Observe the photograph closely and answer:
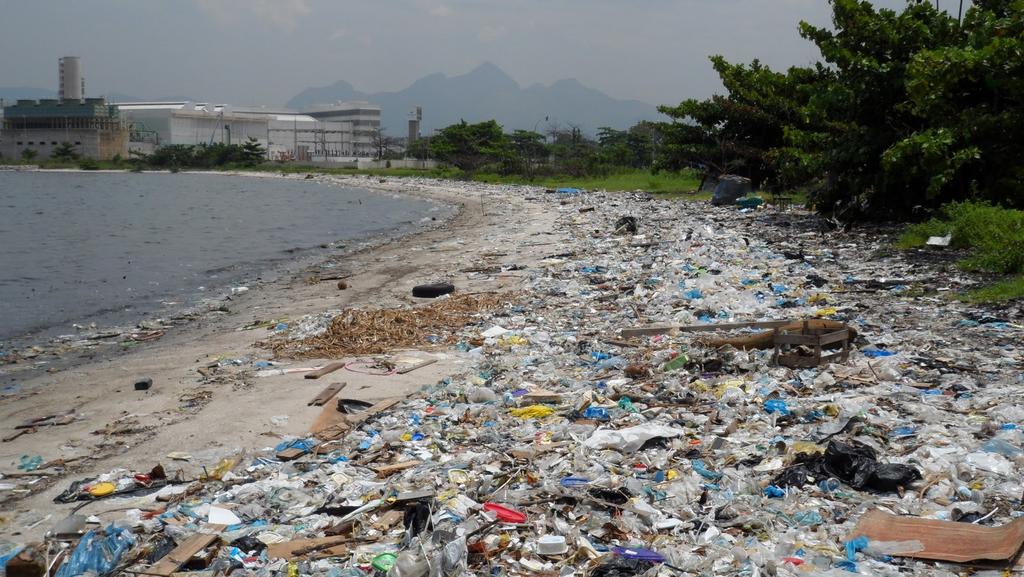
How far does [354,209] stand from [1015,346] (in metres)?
32.4

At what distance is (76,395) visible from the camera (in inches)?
319

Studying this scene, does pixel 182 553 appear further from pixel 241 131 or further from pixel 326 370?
pixel 241 131

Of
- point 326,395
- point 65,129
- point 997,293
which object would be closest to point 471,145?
point 997,293

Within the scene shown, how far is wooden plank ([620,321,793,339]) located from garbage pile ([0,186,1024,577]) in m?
0.02

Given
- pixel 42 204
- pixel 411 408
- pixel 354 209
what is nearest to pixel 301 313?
pixel 411 408

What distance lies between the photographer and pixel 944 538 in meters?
3.73

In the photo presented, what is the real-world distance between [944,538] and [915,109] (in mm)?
12356

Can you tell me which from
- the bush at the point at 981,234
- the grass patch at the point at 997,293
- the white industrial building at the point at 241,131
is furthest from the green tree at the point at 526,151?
the white industrial building at the point at 241,131

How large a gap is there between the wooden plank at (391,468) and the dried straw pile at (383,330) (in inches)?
134

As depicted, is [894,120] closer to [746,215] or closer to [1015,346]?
[746,215]

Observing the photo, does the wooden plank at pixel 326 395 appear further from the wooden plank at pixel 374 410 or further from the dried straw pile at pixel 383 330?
the dried straw pile at pixel 383 330

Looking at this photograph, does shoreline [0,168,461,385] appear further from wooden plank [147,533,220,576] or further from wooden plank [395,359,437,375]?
wooden plank [147,533,220,576]

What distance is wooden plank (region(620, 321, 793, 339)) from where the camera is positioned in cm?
760

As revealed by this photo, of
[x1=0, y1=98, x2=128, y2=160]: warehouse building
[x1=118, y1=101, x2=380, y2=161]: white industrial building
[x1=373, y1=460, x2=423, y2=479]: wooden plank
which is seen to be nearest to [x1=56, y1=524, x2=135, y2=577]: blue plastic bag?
[x1=373, y1=460, x2=423, y2=479]: wooden plank
